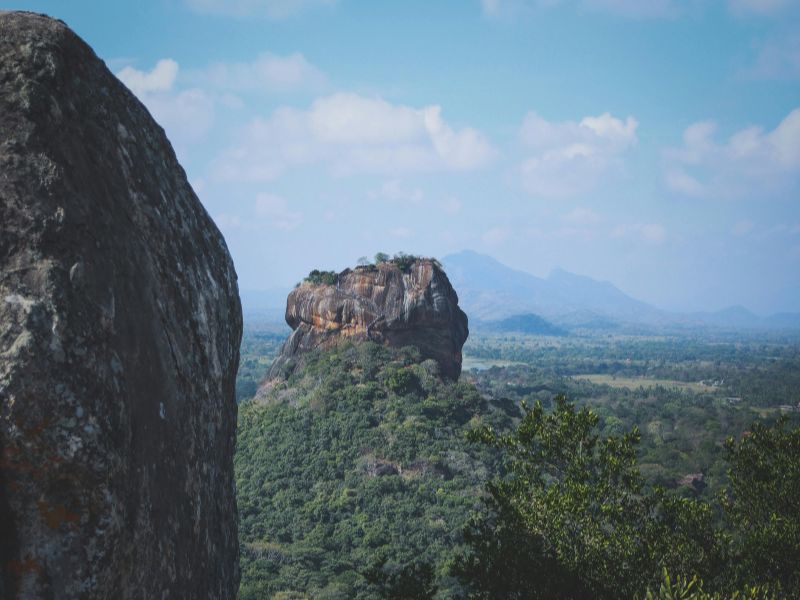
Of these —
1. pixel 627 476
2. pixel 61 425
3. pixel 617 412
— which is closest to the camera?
pixel 61 425

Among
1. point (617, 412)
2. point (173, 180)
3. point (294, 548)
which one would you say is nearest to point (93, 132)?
point (173, 180)

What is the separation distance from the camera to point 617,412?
234 ft

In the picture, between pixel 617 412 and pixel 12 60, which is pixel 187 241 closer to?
pixel 12 60

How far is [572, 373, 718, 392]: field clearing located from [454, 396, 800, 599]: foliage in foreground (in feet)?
323

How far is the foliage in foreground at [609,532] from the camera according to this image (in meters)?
9.65

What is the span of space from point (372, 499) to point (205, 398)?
23850 millimetres

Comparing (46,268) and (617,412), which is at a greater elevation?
(46,268)

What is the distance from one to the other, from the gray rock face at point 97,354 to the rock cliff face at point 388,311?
31.0 metres

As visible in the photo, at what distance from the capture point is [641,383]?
382 feet

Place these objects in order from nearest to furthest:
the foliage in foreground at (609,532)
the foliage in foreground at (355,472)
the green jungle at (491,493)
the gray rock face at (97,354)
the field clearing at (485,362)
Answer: the gray rock face at (97,354) < the foliage in foreground at (609,532) < the green jungle at (491,493) < the foliage in foreground at (355,472) < the field clearing at (485,362)

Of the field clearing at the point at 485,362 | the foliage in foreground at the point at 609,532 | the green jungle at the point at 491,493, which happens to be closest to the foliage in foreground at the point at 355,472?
the green jungle at the point at 491,493

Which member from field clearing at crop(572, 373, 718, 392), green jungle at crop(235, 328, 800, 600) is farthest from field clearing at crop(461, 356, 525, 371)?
green jungle at crop(235, 328, 800, 600)

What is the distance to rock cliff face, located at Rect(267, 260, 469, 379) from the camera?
3750 cm

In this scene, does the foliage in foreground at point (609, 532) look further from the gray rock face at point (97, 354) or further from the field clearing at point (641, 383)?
the field clearing at point (641, 383)
